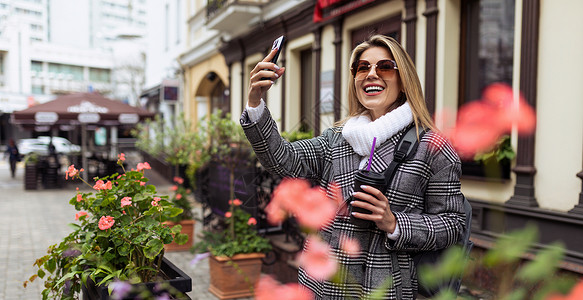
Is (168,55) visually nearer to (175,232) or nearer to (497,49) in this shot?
(497,49)

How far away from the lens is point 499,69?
5602 millimetres

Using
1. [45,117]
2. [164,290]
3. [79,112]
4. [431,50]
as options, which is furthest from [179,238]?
[79,112]

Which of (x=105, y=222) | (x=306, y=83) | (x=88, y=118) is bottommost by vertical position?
(x=105, y=222)

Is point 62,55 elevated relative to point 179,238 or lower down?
elevated

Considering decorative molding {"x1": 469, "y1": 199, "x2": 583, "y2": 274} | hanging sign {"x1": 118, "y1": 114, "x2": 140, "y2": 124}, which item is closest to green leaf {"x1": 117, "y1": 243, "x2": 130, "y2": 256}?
decorative molding {"x1": 469, "y1": 199, "x2": 583, "y2": 274}

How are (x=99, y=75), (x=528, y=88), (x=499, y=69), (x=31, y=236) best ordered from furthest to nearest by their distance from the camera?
(x=99, y=75) → (x=31, y=236) → (x=499, y=69) → (x=528, y=88)

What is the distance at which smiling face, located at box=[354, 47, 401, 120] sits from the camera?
1.81 meters

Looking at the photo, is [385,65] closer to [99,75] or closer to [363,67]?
[363,67]

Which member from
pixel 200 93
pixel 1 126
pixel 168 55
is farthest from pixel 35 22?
pixel 200 93

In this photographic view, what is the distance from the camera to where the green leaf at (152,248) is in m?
2.56

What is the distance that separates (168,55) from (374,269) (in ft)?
65.5

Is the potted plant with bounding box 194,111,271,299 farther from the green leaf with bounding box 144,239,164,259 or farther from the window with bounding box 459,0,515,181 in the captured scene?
the window with bounding box 459,0,515,181

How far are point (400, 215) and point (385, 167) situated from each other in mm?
199

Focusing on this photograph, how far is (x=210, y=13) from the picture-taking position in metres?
13.0
